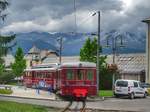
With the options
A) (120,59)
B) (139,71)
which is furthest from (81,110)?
(120,59)

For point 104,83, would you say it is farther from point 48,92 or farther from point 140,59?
point 140,59

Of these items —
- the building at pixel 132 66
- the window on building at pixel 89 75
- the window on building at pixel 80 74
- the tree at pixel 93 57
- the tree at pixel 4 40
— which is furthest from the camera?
the building at pixel 132 66

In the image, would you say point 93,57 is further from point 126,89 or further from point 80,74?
point 80,74

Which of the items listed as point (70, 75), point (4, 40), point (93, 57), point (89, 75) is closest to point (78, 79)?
point (70, 75)

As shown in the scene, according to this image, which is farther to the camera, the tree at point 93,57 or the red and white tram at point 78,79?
the tree at point 93,57

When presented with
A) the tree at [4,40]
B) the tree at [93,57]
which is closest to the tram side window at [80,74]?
the tree at [4,40]

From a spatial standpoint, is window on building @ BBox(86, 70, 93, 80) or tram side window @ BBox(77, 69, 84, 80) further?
window on building @ BBox(86, 70, 93, 80)

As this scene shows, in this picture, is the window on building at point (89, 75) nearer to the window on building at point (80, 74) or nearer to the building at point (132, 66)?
the window on building at point (80, 74)

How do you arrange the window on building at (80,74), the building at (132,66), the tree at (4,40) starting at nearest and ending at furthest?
the tree at (4,40) < the window on building at (80,74) < the building at (132,66)

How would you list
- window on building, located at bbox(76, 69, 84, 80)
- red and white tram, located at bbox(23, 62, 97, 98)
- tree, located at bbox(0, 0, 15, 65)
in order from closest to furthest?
tree, located at bbox(0, 0, 15, 65), red and white tram, located at bbox(23, 62, 97, 98), window on building, located at bbox(76, 69, 84, 80)

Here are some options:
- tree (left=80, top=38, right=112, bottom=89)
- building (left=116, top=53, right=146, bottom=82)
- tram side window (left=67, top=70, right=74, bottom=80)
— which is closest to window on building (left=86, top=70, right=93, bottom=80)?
tram side window (left=67, top=70, right=74, bottom=80)

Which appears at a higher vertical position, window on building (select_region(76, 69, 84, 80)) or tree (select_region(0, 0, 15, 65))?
tree (select_region(0, 0, 15, 65))

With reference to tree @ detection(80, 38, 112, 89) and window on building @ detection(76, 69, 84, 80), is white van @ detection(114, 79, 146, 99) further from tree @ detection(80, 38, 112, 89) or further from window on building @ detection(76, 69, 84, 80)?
tree @ detection(80, 38, 112, 89)

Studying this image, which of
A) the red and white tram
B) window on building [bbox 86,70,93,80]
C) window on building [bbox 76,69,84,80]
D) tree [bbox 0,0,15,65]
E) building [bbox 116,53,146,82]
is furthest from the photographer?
building [bbox 116,53,146,82]
